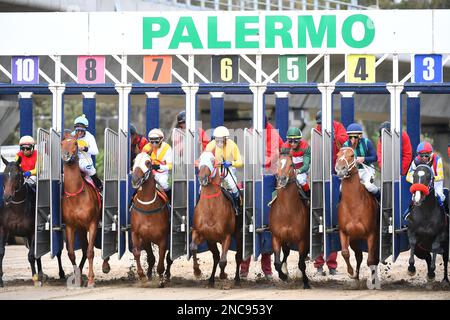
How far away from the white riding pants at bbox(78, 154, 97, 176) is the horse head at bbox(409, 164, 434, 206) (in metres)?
3.77

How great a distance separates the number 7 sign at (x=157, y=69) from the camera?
52.6ft

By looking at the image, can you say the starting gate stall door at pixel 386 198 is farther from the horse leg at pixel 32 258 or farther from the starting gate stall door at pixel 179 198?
the horse leg at pixel 32 258

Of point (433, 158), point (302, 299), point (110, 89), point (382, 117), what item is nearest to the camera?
point (302, 299)

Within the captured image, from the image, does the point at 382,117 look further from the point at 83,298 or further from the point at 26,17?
the point at 83,298

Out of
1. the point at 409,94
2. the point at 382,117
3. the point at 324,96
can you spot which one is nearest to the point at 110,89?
the point at 324,96

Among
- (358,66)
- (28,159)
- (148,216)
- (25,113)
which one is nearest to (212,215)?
(148,216)

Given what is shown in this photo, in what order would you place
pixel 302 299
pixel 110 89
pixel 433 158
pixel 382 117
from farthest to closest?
pixel 382 117 → pixel 110 89 → pixel 433 158 → pixel 302 299

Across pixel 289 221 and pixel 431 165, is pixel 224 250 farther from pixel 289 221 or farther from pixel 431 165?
pixel 431 165

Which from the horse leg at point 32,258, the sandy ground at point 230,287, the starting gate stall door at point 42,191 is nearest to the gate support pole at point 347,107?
the sandy ground at point 230,287

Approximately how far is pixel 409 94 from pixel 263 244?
2.57 m

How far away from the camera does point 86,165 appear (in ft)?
49.6

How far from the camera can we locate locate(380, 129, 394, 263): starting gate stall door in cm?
1469

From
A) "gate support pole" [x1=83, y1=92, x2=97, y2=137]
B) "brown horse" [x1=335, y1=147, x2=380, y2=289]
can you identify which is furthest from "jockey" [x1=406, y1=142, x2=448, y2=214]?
"gate support pole" [x1=83, y1=92, x2=97, y2=137]

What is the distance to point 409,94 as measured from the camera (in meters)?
15.7
